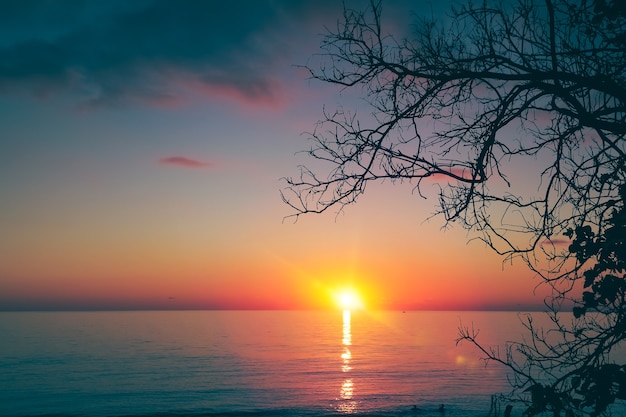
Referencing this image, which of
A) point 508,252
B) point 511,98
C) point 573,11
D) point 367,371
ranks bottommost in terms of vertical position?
point 367,371

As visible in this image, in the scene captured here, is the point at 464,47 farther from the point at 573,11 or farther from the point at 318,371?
the point at 318,371

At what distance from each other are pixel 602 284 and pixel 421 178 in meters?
1.55

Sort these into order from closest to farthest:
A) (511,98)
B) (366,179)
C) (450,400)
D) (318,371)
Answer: (511,98) → (366,179) → (450,400) → (318,371)

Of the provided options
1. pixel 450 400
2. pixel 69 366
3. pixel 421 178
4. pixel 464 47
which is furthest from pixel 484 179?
pixel 69 366

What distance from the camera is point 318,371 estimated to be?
2830 inches

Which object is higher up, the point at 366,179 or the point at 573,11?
the point at 573,11

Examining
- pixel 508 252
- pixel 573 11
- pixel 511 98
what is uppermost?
pixel 573 11

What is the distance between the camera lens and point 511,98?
3.63 m

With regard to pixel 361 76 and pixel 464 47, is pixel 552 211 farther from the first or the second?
pixel 361 76

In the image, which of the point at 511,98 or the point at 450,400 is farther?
the point at 450,400

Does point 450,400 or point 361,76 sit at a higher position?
point 361,76

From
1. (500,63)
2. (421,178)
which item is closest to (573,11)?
(500,63)

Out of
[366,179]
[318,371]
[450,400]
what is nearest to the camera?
[366,179]

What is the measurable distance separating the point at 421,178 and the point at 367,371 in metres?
72.8
